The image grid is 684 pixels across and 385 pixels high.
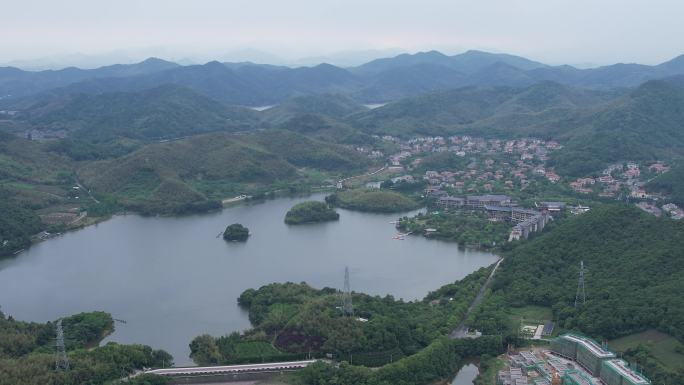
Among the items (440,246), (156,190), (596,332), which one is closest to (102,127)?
(156,190)

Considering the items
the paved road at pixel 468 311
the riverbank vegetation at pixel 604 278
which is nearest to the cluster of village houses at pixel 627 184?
the riverbank vegetation at pixel 604 278

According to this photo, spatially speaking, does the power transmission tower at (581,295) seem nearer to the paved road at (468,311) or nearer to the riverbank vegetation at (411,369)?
the paved road at (468,311)

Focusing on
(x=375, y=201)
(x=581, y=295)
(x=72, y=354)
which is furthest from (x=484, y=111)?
(x=72, y=354)

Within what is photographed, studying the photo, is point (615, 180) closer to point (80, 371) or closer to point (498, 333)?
point (498, 333)

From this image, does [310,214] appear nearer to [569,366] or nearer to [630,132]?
[569,366]

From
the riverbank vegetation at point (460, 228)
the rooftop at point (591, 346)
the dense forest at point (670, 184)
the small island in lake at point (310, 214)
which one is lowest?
the rooftop at point (591, 346)
